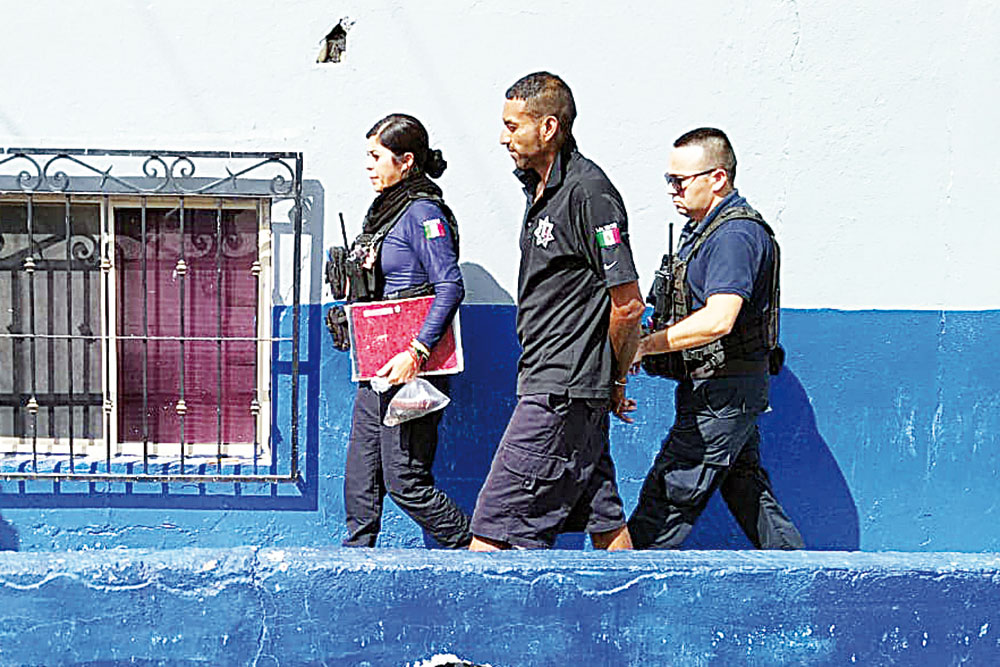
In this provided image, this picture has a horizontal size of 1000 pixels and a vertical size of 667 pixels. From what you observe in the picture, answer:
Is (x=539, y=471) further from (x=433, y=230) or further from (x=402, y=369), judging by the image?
(x=433, y=230)

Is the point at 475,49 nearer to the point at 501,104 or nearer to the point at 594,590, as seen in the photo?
the point at 501,104

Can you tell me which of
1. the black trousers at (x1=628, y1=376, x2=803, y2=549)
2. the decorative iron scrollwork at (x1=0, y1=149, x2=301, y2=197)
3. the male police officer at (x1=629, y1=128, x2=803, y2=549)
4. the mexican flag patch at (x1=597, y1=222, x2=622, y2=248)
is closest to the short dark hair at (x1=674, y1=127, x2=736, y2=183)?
the male police officer at (x1=629, y1=128, x2=803, y2=549)

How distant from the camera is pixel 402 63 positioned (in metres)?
4.42

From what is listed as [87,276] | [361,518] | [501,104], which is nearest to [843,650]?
[361,518]

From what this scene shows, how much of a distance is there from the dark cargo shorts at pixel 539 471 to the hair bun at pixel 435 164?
0.99 metres

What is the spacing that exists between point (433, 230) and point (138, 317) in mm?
1310

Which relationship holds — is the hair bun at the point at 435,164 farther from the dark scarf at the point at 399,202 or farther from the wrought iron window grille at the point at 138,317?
the wrought iron window grille at the point at 138,317

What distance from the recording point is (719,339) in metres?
3.84

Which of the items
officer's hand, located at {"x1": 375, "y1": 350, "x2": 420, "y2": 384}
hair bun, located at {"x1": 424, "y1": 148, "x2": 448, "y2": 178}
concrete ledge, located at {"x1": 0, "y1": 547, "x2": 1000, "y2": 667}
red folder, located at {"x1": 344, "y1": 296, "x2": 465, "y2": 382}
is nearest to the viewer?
concrete ledge, located at {"x1": 0, "y1": 547, "x2": 1000, "y2": 667}

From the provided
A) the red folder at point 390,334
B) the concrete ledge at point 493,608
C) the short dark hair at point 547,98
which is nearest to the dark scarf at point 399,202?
the red folder at point 390,334

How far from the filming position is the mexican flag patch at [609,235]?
355cm

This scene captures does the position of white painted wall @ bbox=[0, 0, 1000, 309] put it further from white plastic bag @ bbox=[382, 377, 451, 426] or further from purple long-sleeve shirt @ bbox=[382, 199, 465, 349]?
white plastic bag @ bbox=[382, 377, 451, 426]

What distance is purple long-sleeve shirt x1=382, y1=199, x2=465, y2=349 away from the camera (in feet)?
13.2

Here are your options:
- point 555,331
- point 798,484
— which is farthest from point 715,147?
point 798,484
